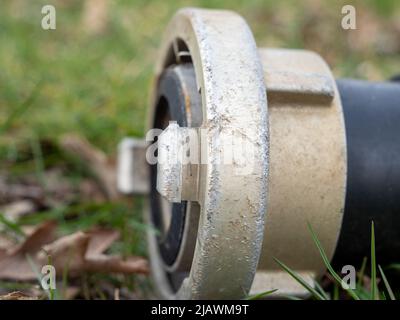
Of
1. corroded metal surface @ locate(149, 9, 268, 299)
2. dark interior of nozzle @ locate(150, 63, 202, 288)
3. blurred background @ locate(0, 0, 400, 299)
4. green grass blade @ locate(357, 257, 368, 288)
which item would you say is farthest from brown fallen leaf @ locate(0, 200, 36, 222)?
green grass blade @ locate(357, 257, 368, 288)

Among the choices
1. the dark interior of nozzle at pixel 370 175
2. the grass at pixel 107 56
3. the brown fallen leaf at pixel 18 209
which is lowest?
the brown fallen leaf at pixel 18 209

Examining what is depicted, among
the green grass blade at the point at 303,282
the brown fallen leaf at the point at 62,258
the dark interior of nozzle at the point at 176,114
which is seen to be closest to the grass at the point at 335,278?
the green grass blade at the point at 303,282

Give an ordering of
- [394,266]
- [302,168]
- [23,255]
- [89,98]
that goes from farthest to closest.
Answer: [89,98] < [23,255] < [394,266] < [302,168]

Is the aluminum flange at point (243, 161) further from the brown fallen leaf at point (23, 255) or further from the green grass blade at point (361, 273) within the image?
the brown fallen leaf at point (23, 255)

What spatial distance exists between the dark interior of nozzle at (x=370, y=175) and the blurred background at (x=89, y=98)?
18.4 inches

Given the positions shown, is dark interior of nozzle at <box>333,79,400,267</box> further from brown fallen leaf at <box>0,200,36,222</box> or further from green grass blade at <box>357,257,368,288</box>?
brown fallen leaf at <box>0,200,36,222</box>

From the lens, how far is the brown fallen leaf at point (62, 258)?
1276 mm

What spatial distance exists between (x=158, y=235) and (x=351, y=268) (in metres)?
0.42

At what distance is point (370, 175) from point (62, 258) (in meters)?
0.64

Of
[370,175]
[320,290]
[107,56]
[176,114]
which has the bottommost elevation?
[320,290]

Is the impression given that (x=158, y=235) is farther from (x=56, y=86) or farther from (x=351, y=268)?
(x=56, y=86)

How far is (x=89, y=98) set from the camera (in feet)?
Answer: 7.29

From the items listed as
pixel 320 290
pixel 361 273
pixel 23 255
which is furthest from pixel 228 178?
pixel 23 255

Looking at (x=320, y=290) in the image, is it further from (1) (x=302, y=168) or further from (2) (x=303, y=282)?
(1) (x=302, y=168)
